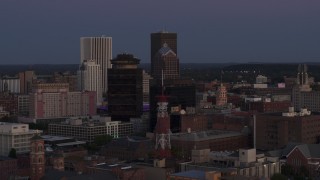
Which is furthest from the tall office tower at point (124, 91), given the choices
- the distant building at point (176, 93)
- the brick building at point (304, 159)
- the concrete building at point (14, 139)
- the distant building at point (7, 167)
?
the brick building at point (304, 159)

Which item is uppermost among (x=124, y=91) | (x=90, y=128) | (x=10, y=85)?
(x=10, y=85)

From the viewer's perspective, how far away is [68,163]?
7506 centimetres

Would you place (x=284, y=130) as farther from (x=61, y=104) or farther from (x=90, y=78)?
(x=90, y=78)

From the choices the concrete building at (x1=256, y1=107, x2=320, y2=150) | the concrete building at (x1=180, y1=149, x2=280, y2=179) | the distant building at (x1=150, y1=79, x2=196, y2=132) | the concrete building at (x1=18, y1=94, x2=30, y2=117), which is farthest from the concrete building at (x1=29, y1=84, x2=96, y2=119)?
the concrete building at (x1=180, y1=149, x2=280, y2=179)

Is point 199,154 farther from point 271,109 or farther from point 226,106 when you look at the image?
point 226,106

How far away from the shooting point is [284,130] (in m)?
89.5

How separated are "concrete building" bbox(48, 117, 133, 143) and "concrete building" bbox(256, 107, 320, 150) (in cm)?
2779

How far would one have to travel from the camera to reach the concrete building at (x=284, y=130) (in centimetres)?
8925

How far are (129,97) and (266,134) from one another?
37.2 m

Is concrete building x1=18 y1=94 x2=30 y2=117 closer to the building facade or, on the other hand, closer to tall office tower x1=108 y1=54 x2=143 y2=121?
the building facade

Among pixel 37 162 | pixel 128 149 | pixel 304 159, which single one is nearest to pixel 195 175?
pixel 37 162

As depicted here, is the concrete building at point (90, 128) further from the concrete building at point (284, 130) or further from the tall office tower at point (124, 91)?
the concrete building at point (284, 130)

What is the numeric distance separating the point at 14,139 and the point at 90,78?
3785 inches

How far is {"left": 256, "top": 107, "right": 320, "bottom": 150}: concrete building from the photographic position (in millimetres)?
89250
